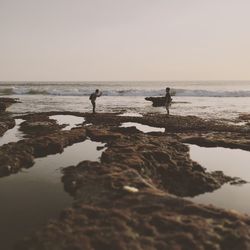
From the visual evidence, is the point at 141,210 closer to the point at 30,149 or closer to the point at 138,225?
the point at 138,225

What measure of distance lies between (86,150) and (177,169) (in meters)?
5.20

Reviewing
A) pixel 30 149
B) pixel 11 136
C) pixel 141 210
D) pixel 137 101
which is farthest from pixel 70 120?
pixel 137 101

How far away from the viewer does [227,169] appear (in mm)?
14461

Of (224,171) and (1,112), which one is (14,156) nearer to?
(224,171)

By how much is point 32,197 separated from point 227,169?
6886 mm

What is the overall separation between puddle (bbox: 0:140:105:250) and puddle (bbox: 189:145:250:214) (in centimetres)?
370

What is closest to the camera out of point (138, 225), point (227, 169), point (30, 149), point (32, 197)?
point (138, 225)

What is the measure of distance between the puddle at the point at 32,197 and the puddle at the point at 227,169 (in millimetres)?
3701

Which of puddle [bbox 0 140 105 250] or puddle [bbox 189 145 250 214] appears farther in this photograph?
puddle [bbox 189 145 250 214]

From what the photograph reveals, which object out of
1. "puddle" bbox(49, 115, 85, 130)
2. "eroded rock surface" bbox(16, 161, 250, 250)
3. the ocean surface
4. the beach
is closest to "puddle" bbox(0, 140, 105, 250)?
the beach

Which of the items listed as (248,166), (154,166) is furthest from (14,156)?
(248,166)

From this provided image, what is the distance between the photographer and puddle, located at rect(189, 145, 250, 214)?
1089cm

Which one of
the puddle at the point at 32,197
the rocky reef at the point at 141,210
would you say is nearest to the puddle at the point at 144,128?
the rocky reef at the point at 141,210

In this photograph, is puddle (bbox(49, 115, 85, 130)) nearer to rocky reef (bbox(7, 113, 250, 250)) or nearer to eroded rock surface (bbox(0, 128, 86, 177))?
eroded rock surface (bbox(0, 128, 86, 177))
